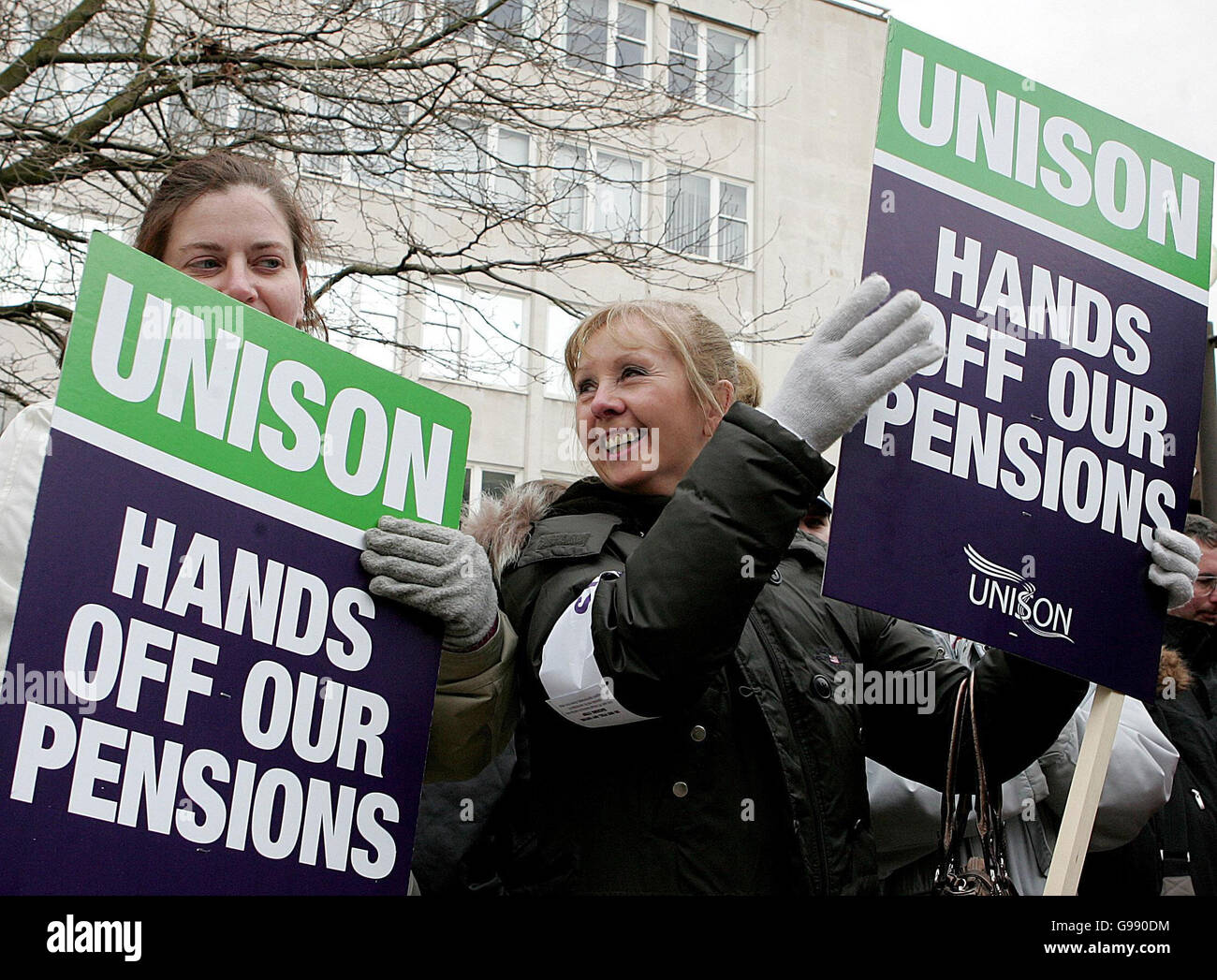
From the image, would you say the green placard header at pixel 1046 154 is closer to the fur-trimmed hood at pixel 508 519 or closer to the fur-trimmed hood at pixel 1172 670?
the fur-trimmed hood at pixel 508 519

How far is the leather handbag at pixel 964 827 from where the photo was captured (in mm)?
1895

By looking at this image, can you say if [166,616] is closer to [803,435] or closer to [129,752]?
[129,752]

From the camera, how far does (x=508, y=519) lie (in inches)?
84.4

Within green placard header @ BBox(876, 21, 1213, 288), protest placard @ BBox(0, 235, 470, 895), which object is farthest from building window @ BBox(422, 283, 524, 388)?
protest placard @ BBox(0, 235, 470, 895)

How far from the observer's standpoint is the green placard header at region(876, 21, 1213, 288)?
2.01 meters

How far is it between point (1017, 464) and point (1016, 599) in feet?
0.73

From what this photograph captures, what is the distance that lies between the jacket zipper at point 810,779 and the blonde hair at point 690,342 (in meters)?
0.51

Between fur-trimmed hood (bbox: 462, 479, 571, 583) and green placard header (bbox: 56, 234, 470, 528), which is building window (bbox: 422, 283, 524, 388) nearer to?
fur-trimmed hood (bbox: 462, 479, 571, 583)

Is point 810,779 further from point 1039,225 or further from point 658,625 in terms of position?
point 1039,225

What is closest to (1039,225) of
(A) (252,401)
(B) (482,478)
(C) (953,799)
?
(C) (953,799)

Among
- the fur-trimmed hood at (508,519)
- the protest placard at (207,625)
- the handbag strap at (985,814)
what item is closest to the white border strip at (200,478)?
the protest placard at (207,625)

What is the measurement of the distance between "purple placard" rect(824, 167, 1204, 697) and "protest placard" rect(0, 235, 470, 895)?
706mm

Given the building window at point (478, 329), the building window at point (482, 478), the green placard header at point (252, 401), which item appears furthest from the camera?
the building window at point (482, 478)
